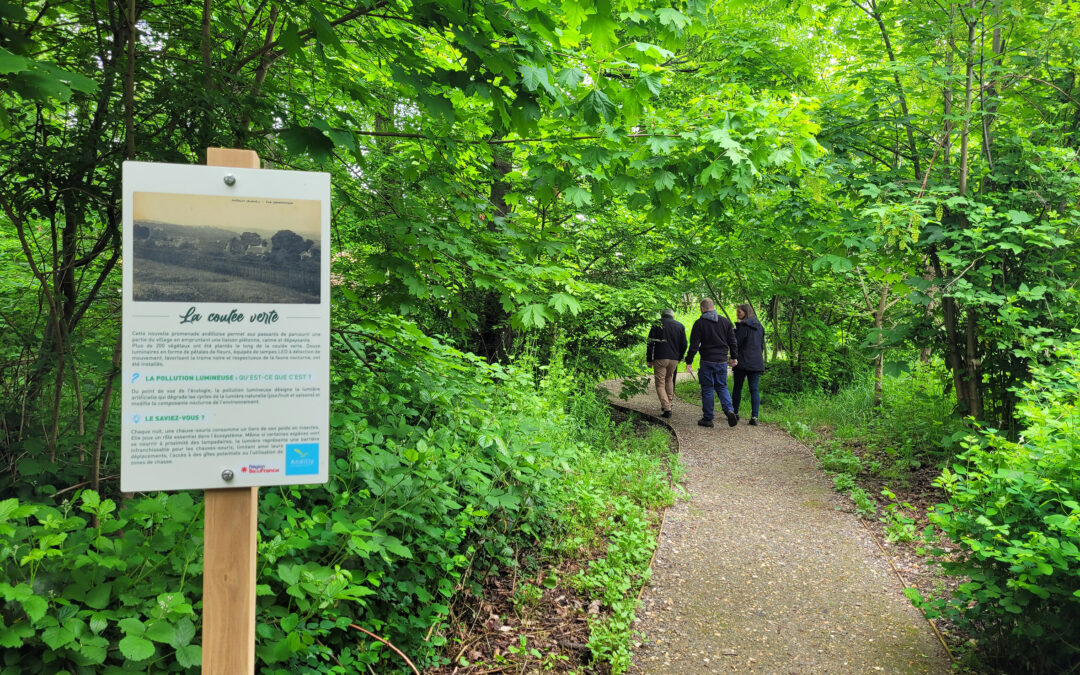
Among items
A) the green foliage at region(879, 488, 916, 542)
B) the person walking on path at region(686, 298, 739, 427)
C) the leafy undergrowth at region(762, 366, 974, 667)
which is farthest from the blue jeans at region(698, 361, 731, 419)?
the green foliage at region(879, 488, 916, 542)

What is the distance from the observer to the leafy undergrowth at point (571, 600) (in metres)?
3.22

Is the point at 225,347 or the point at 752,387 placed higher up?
the point at 225,347

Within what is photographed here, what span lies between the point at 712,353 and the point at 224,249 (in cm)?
905

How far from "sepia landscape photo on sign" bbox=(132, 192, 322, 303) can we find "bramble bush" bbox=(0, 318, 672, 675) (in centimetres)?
87

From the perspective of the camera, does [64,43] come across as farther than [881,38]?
No

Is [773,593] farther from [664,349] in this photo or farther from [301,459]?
[664,349]

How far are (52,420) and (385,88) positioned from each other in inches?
116

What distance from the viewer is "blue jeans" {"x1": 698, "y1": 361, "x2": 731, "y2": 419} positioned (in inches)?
391

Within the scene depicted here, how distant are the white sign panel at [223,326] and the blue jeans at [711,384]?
8.81 meters

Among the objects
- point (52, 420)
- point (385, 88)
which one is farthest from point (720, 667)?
point (385, 88)

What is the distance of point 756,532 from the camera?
5410 millimetres

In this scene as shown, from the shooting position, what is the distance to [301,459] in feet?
6.20

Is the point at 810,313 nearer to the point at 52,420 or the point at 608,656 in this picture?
the point at 608,656

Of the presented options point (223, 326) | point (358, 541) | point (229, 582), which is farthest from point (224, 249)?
point (358, 541)
